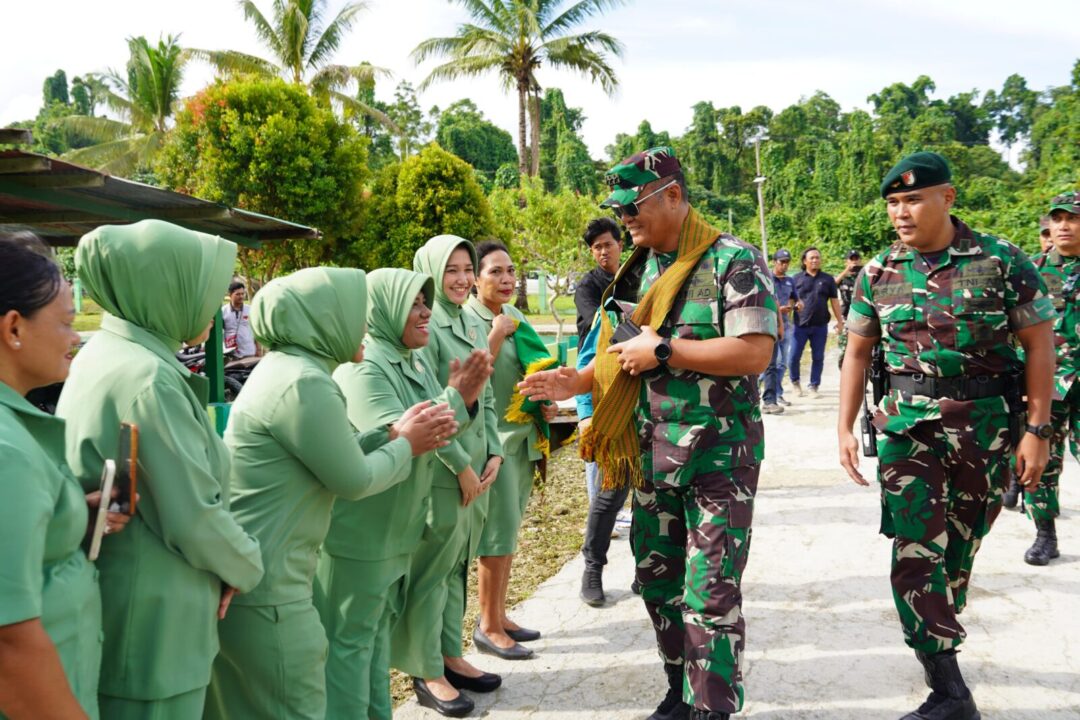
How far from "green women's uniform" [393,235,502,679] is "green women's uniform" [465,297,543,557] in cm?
20

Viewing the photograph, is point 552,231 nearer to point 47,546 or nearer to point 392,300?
point 392,300

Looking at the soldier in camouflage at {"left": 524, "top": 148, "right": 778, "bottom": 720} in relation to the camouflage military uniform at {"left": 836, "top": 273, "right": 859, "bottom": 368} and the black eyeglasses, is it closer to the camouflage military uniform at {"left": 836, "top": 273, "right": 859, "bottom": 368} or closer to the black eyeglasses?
the black eyeglasses

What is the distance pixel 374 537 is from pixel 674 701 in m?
1.34

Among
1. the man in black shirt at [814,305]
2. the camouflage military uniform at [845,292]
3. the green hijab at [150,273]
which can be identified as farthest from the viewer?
the man in black shirt at [814,305]

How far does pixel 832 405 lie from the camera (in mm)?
10820

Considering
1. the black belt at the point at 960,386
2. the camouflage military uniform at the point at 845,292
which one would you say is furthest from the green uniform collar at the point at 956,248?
the camouflage military uniform at the point at 845,292

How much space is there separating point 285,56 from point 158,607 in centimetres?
2621

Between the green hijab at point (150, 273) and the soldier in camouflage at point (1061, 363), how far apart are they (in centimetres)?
474

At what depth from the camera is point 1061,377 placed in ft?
15.9

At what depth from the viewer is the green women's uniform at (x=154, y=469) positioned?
1.79 m

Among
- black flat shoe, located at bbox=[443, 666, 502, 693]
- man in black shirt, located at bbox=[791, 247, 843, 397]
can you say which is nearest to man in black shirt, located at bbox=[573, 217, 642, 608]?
black flat shoe, located at bbox=[443, 666, 502, 693]

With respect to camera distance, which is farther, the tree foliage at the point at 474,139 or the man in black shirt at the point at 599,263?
the tree foliage at the point at 474,139

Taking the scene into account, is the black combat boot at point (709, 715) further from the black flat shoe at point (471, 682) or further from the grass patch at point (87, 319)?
the grass patch at point (87, 319)

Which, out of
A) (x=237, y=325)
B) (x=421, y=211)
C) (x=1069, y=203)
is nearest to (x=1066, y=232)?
(x=1069, y=203)
